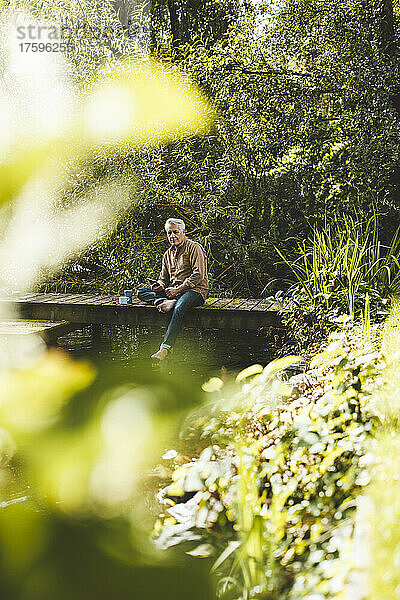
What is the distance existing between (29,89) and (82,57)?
28.0 inches

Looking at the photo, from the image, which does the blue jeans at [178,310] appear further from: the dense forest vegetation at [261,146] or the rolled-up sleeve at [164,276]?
the dense forest vegetation at [261,146]

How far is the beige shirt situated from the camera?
511 cm

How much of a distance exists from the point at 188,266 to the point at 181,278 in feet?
0.40

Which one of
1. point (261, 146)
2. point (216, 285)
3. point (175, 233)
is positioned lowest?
point (216, 285)

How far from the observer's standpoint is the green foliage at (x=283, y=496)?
1698mm

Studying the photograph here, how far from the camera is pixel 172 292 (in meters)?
5.19

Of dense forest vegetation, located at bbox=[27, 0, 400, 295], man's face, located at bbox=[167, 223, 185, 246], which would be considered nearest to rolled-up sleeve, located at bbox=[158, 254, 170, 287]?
man's face, located at bbox=[167, 223, 185, 246]

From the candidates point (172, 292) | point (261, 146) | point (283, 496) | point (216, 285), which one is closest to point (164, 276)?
point (172, 292)

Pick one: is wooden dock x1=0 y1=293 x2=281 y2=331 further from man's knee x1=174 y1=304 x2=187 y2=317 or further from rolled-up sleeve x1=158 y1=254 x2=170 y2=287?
rolled-up sleeve x1=158 y1=254 x2=170 y2=287

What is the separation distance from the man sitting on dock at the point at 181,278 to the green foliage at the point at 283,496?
233cm

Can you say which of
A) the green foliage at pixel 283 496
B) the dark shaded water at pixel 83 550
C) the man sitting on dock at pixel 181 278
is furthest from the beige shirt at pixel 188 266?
the green foliage at pixel 283 496

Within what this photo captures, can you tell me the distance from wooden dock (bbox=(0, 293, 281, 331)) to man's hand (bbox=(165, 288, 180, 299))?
0.19 metres

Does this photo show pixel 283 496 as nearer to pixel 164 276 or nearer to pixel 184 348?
Answer: pixel 164 276

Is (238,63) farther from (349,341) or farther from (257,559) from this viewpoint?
(257,559)
